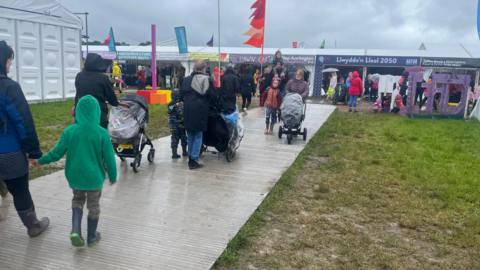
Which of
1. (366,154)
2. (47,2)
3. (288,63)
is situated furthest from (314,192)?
(288,63)

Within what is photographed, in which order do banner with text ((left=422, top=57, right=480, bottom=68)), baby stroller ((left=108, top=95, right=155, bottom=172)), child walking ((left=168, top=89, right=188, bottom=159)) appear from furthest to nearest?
banner with text ((left=422, top=57, right=480, bottom=68))
child walking ((left=168, top=89, right=188, bottom=159))
baby stroller ((left=108, top=95, right=155, bottom=172))

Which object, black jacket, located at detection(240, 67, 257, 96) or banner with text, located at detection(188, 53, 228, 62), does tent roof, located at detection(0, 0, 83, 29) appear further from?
banner with text, located at detection(188, 53, 228, 62)

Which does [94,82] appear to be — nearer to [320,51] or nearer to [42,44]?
[42,44]

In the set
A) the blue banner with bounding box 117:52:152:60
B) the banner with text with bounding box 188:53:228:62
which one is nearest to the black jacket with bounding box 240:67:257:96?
the banner with text with bounding box 188:53:228:62

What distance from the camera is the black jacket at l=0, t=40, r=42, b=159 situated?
3246mm

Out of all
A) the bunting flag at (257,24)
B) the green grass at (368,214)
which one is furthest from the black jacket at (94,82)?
the bunting flag at (257,24)

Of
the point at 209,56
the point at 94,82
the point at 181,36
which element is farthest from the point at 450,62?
the point at 94,82

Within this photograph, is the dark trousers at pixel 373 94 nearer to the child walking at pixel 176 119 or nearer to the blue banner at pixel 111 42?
the child walking at pixel 176 119

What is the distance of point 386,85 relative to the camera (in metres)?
15.7

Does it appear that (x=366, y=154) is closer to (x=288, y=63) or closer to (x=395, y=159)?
(x=395, y=159)

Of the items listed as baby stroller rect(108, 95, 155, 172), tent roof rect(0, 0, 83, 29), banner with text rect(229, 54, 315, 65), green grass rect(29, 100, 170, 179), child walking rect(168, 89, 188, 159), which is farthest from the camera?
banner with text rect(229, 54, 315, 65)

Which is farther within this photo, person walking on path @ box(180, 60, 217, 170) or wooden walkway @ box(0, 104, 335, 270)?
person walking on path @ box(180, 60, 217, 170)

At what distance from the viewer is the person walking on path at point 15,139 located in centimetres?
326

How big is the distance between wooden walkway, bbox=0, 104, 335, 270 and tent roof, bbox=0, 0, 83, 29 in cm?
977
